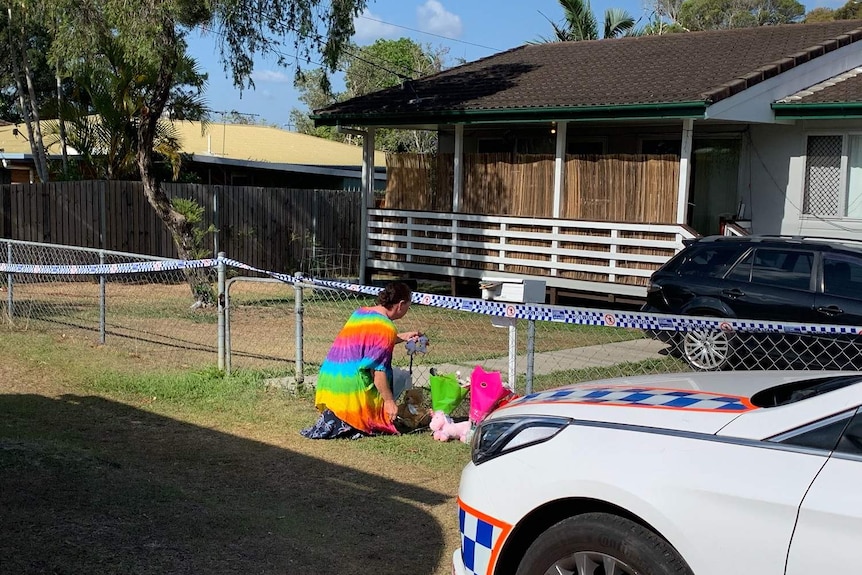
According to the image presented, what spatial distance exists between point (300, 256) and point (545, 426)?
59.3 feet

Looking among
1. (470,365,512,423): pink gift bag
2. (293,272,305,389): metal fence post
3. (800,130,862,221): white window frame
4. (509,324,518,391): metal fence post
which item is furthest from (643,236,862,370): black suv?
(800,130,862,221): white window frame

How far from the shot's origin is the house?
26594 mm

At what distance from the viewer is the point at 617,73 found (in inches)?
650

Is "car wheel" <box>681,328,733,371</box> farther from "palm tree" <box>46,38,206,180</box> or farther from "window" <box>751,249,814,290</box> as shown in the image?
"palm tree" <box>46,38,206,180</box>

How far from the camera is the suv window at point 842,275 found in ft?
30.2

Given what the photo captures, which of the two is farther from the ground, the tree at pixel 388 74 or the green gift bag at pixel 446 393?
the tree at pixel 388 74

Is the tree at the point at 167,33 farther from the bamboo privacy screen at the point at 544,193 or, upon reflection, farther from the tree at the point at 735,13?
the tree at the point at 735,13

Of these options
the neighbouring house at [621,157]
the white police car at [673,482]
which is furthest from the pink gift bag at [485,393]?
the neighbouring house at [621,157]

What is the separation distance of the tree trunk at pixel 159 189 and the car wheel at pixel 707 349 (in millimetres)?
8069

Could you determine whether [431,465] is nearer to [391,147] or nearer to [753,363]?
[753,363]

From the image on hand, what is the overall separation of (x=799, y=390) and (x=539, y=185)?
12.4m

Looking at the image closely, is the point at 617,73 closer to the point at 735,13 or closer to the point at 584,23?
the point at 584,23

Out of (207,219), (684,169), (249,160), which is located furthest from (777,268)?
(249,160)

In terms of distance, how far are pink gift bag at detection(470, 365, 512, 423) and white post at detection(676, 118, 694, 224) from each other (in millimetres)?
7776
